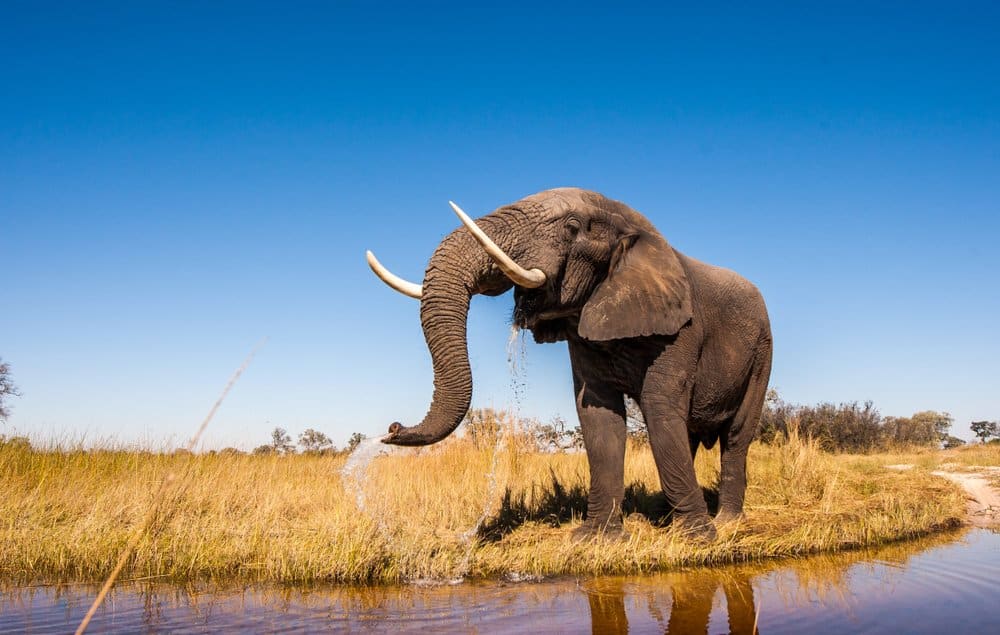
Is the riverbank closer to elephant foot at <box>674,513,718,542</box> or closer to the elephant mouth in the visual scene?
elephant foot at <box>674,513,718,542</box>

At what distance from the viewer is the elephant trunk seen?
5898 mm

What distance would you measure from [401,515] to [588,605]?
9.75 ft

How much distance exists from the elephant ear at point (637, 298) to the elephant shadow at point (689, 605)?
6.85ft

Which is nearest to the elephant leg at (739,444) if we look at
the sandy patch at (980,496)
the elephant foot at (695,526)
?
the elephant foot at (695,526)

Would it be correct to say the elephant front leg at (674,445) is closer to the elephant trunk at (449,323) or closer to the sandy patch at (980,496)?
the elephant trunk at (449,323)

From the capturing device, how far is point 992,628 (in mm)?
4273

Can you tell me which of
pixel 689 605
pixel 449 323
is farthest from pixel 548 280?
pixel 689 605

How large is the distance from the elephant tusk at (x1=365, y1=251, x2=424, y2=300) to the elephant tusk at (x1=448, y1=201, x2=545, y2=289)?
0.67m

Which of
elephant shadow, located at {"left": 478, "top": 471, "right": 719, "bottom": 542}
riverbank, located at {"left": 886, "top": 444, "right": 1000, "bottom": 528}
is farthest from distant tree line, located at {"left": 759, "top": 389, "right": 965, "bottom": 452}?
elephant shadow, located at {"left": 478, "top": 471, "right": 719, "bottom": 542}

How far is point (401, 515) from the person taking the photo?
7.50m

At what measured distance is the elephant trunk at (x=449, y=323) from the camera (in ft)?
19.4

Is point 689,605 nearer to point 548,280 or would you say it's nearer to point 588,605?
point 588,605

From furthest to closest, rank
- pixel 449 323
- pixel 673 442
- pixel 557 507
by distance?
1. pixel 557 507
2. pixel 673 442
3. pixel 449 323

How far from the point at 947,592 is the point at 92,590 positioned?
575 cm
